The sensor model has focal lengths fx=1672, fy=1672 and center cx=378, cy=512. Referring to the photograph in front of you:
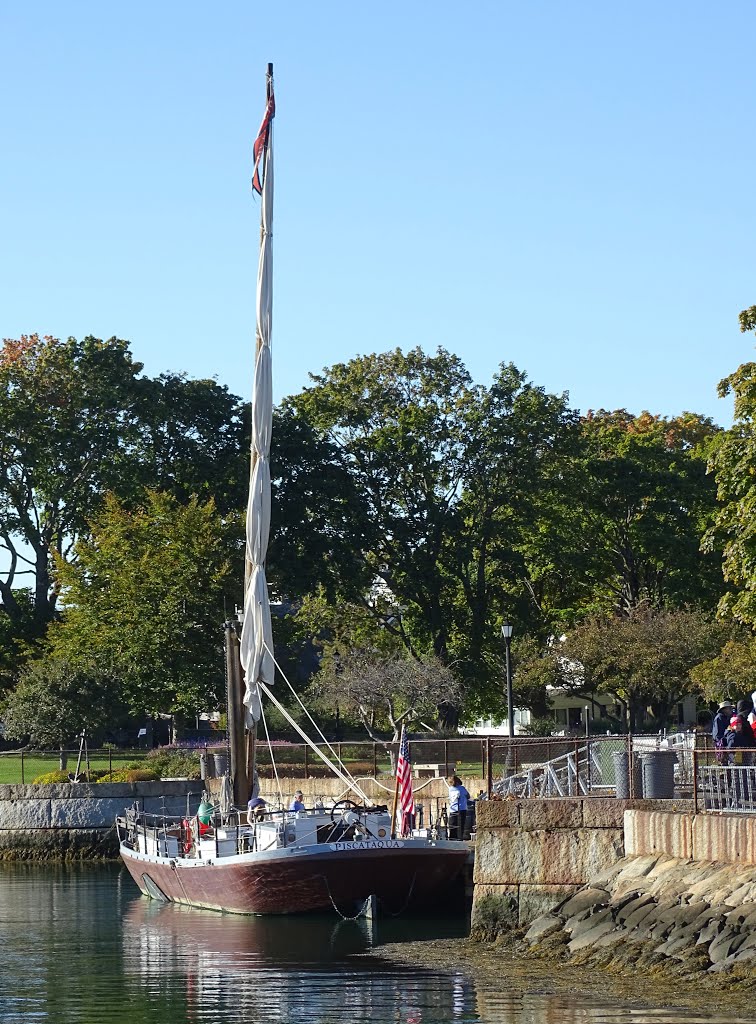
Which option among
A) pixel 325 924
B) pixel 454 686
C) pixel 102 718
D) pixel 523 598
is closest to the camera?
pixel 325 924

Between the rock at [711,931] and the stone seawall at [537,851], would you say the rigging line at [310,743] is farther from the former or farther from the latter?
the rock at [711,931]

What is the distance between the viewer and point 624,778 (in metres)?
24.8

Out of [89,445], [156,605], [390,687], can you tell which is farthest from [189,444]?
[390,687]


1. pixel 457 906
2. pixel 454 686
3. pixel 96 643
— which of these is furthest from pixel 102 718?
pixel 457 906

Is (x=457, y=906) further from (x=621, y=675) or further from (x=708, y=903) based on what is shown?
(x=621, y=675)

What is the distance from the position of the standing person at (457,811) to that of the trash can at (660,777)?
843 cm

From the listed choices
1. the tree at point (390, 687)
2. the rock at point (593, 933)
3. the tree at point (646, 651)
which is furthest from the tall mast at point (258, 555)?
the tree at point (646, 651)

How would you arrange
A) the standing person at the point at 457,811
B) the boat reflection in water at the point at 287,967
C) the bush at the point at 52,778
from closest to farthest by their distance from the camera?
the boat reflection in water at the point at 287,967 → the standing person at the point at 457,811 → the bush at the point at 52,778

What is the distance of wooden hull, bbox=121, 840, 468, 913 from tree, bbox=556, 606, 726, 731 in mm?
26356

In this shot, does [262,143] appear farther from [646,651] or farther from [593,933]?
[646,651]

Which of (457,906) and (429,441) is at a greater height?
(429,441)

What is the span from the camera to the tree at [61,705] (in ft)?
172

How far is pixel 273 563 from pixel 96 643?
11.1 metres

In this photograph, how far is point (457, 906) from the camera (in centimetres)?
3166
